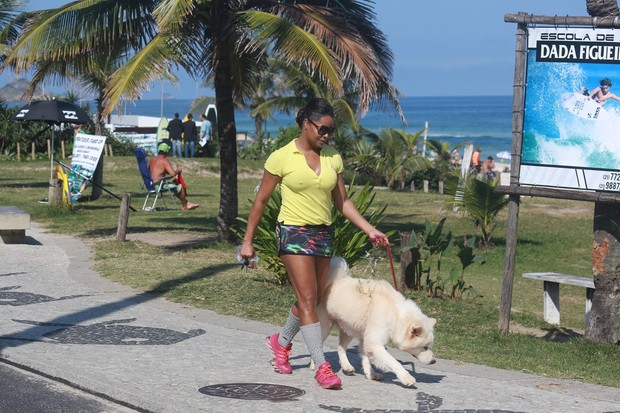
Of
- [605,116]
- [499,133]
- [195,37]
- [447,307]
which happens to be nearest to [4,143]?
[195,37]

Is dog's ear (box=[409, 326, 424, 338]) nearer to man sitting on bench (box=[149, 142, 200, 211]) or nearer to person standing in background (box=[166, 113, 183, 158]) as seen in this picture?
man sitting on bench (box=[149, 142, 200, 211])

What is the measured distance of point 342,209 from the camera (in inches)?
290

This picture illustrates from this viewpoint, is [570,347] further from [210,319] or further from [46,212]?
[46,212]

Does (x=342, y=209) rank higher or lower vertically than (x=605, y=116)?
lower

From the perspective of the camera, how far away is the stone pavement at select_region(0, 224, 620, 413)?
6730mm

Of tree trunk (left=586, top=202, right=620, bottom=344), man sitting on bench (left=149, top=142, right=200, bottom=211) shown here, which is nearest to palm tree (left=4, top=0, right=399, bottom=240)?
man sitting on bench (left=149, top=142, right=200, bottom=211)

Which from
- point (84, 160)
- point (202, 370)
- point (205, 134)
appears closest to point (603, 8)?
point (202, 370)

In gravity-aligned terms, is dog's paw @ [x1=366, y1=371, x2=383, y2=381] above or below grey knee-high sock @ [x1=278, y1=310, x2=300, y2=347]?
below

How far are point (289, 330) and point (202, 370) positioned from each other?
76 cm

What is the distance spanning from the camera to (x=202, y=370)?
761cm

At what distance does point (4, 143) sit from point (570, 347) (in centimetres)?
2974

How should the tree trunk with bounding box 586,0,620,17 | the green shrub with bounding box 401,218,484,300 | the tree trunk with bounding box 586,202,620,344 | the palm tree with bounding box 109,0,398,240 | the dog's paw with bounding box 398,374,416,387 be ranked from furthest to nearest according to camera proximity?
the palm tree with bounding box 109,0,398,240, the green shrub with bounding box 401,218,484,300, the tree trunk with bounding box 586,202,620,344, the tree trunk with bounding box 586,0,620,17, the dog's paw with bounding box 398,374,416,387

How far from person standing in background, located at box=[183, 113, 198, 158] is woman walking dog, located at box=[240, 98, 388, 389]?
28.9m

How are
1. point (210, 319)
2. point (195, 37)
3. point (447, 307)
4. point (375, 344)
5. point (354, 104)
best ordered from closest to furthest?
point (375, 344)
point (210, 319)
point (447, 307)
point (195, 37)
point (354, 104)
